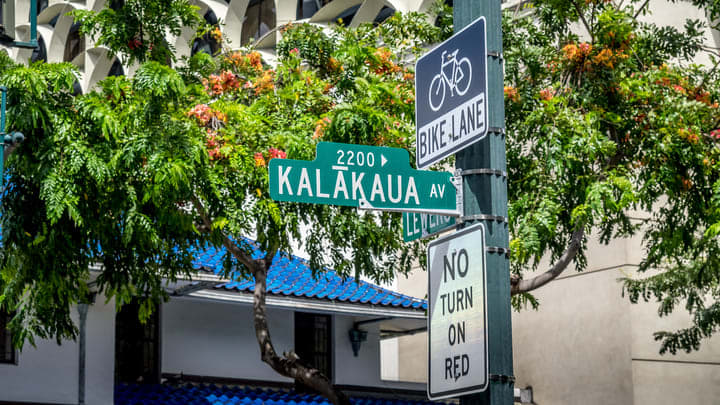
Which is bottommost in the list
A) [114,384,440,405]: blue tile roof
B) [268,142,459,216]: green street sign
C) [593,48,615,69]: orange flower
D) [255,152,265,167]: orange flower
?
[114,384,440,405]: blue tile roof

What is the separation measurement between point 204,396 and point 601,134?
7903 mm

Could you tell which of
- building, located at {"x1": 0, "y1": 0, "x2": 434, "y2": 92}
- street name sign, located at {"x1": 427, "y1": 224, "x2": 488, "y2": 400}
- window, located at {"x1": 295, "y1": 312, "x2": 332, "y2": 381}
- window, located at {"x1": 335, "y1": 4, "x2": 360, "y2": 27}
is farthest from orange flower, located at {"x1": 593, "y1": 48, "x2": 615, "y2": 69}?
window, located at {"x1": 335, "y1": 4, "x2": 360, "y2": 27}

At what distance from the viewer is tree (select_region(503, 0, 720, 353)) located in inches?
528

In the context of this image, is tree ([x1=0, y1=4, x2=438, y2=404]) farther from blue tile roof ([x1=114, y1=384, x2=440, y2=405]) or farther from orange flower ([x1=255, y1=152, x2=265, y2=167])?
blue tile roof ([x1=114, y1=384, x2=440, y2=405])

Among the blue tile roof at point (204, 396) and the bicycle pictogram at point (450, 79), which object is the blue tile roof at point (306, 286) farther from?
the bicycle pictogram at point (450, 79)

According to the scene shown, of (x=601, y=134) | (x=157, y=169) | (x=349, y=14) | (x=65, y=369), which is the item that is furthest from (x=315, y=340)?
(x=349, y=14)

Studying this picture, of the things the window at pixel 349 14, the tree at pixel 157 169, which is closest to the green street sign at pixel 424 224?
the tree at pixel 157 169

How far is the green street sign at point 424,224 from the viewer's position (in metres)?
6.38

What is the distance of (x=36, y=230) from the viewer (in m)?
11.9

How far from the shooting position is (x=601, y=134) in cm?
1358

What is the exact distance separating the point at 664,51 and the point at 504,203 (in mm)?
10484

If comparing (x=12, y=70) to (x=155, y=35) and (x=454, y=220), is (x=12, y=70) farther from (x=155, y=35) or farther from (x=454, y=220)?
(x=454, y=220)

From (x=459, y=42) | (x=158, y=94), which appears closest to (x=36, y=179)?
(x=158, y=94)

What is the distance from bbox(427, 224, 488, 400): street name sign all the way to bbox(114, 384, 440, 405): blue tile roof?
11609 millimetres
